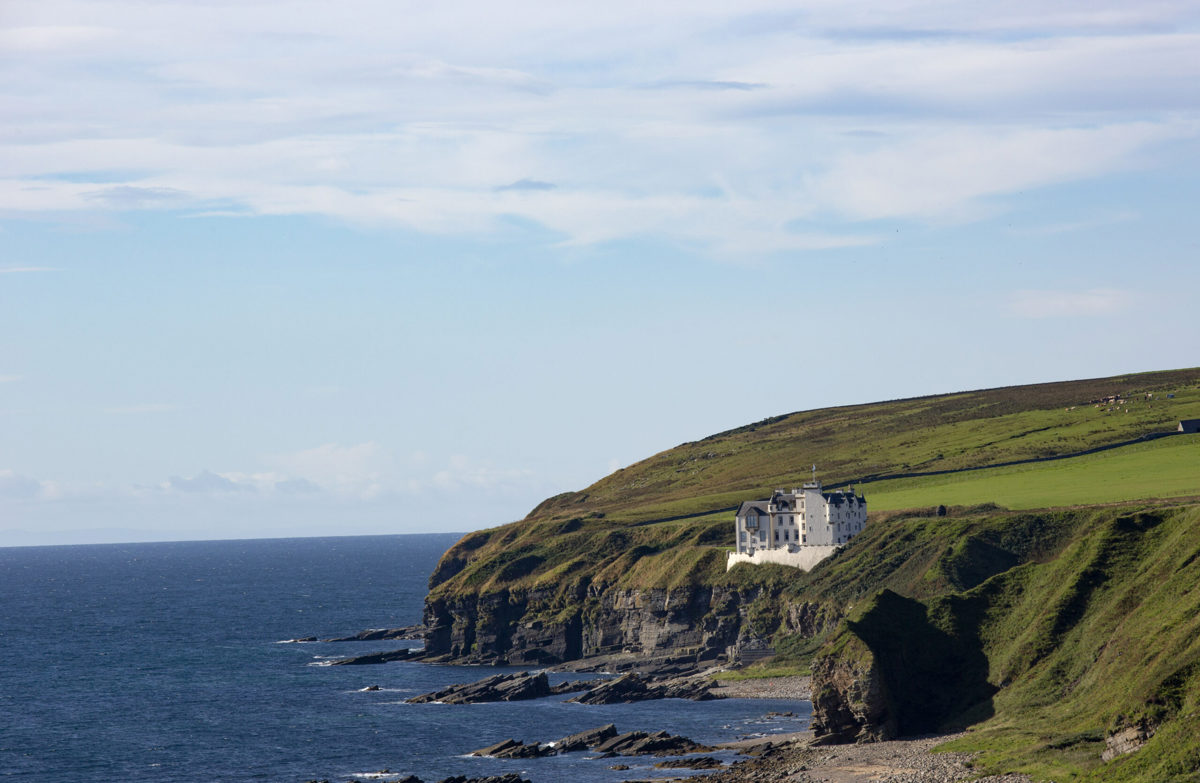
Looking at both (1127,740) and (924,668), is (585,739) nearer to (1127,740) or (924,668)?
(924,668)

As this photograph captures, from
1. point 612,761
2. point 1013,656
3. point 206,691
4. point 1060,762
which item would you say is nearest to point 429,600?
point 206,691

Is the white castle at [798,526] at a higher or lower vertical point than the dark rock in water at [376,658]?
higher

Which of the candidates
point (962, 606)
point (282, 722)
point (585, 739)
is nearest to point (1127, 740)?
point (962, 606)

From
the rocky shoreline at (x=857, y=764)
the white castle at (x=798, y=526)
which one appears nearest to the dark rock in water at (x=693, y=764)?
the rocky shoreline at (x=857, y=764)

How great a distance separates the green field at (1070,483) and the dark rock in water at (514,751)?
75.2 meters

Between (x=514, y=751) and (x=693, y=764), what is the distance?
1656 centimetres

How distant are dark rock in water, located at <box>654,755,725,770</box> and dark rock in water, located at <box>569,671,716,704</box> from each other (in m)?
31.7

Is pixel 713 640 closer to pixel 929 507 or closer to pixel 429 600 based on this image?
pixel 929 507

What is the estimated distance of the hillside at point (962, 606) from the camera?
86125mm

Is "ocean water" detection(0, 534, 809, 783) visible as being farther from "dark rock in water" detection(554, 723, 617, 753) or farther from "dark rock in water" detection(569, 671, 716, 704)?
"dark rock in water" detection(554, 723, 617, 753)

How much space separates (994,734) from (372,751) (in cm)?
5034

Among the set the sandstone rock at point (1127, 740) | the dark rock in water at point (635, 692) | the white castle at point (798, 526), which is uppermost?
the white castle at point (798, 526)

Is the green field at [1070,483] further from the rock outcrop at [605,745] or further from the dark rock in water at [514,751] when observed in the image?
the dark rock in water at [514,751]

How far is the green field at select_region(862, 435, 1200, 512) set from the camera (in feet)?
502
